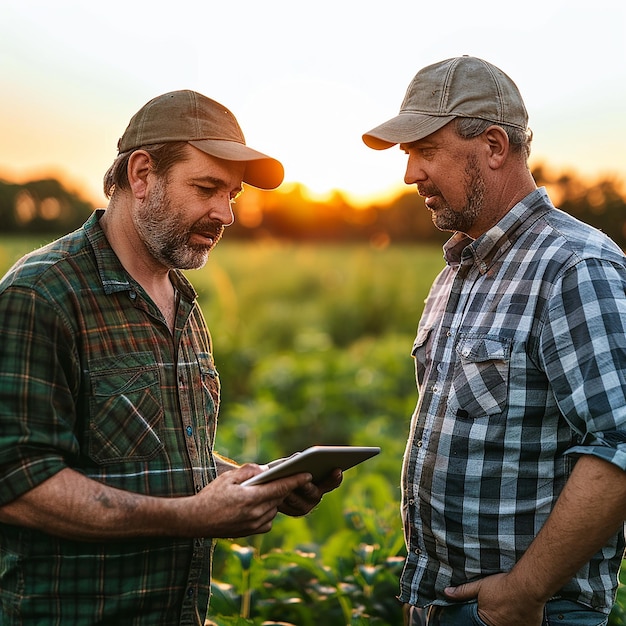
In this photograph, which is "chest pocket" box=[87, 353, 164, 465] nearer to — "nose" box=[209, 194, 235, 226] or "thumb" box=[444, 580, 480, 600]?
"nose" box=[209, 194, 235, 226]

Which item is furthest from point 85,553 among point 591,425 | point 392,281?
point 392,281

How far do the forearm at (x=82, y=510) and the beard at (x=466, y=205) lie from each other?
1349 millimetres

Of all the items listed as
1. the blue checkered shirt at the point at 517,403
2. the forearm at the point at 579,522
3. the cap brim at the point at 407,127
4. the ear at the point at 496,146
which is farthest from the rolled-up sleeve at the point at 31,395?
the ear at the point at 496,146

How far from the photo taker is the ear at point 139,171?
2.56 meters

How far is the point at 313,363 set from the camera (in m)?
9.76

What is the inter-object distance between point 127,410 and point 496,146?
1.49 meters

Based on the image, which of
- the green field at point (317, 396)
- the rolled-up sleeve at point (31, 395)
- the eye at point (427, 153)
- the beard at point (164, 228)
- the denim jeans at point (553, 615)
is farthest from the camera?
the green field at point (317, 396)

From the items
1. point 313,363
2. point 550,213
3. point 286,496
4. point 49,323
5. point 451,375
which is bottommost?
point 313,363

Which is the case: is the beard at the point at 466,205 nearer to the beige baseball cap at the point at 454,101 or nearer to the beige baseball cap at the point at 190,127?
the beige baseball cap at the point at 454,101

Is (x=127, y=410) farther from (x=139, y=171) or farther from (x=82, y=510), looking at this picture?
(x=139, y=171)

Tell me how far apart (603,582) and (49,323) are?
1.83 meters

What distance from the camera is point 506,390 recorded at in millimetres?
2367

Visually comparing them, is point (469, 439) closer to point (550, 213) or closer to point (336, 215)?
point (550, 213)

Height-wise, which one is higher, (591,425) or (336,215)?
(336,215)
